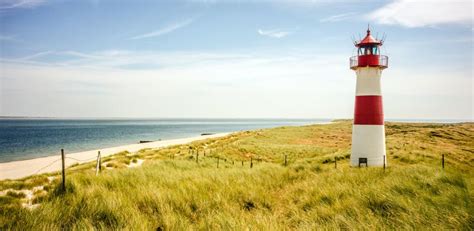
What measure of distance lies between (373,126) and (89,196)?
12.8 m

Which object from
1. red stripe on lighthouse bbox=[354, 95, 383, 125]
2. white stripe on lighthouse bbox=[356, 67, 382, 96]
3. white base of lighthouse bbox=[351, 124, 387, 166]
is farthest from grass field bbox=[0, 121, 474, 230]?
white stripe on lighthouse bbox=[356, 67, 382, 96]

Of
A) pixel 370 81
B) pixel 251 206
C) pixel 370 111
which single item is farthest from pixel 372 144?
pixel 251 206

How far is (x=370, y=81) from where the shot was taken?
47.1ft

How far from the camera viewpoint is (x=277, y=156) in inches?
1027

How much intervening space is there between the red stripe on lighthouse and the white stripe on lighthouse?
0.25m

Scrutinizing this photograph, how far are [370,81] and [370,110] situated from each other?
4.68ft

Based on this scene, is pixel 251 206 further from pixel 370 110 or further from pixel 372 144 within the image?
pixel 370 110

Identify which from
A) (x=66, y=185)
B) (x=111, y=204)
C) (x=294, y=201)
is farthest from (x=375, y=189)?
(x=66, y=185)

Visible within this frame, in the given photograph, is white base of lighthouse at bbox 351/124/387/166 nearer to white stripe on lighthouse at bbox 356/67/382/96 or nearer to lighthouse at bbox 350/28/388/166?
lighthouse at bbox 350/28/388/166

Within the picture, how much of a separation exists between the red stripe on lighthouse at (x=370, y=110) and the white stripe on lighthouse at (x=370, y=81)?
0.81ft

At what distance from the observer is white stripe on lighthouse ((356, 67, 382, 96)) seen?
1437 centimetres

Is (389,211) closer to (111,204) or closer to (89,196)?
(111,204)

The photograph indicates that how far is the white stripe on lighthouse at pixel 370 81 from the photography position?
14.4m

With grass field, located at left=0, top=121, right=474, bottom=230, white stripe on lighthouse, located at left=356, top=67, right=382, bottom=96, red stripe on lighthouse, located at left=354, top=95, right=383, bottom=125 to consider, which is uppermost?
white stripe on lighthouse, located at left=356, top=67, right=382, bottom=96
